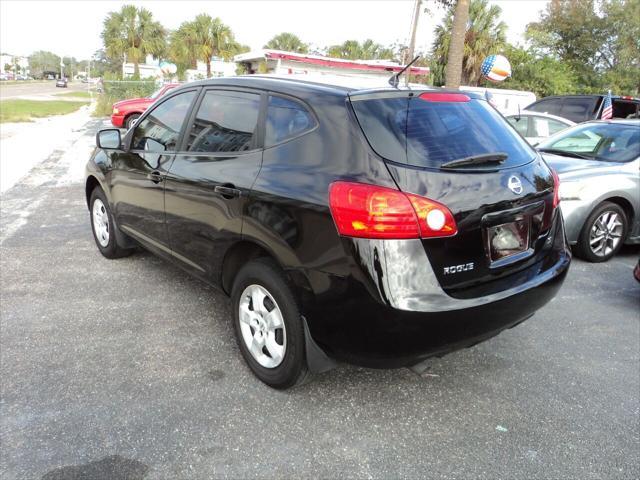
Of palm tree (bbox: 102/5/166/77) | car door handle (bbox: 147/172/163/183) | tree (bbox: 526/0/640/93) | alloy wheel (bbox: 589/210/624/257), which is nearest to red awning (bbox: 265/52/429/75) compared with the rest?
tree (bbox: 526/0/640/93)

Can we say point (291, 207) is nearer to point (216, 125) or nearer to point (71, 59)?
point (216, 125)

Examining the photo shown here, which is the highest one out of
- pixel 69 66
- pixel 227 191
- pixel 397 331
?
pixel 69 66

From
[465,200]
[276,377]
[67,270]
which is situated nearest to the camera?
[465,200]

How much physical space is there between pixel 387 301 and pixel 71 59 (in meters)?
179

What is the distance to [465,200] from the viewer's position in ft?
8.02

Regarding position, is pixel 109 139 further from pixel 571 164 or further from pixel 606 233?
pixel 606 233

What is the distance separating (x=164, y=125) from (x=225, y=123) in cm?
86

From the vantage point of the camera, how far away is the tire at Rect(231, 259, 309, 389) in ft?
8.74

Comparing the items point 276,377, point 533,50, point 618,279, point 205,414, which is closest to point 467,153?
point 276,377

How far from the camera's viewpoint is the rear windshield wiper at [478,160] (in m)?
2.51

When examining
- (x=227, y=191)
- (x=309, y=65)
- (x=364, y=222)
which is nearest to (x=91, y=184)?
(x=227, y=191)

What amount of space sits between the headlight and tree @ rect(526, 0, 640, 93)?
2996 centimetres

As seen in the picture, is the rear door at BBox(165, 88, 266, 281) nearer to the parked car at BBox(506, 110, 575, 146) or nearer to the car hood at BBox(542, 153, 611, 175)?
the car hood at BBox(542, 153, 611, 175)

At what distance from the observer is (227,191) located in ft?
9.77
